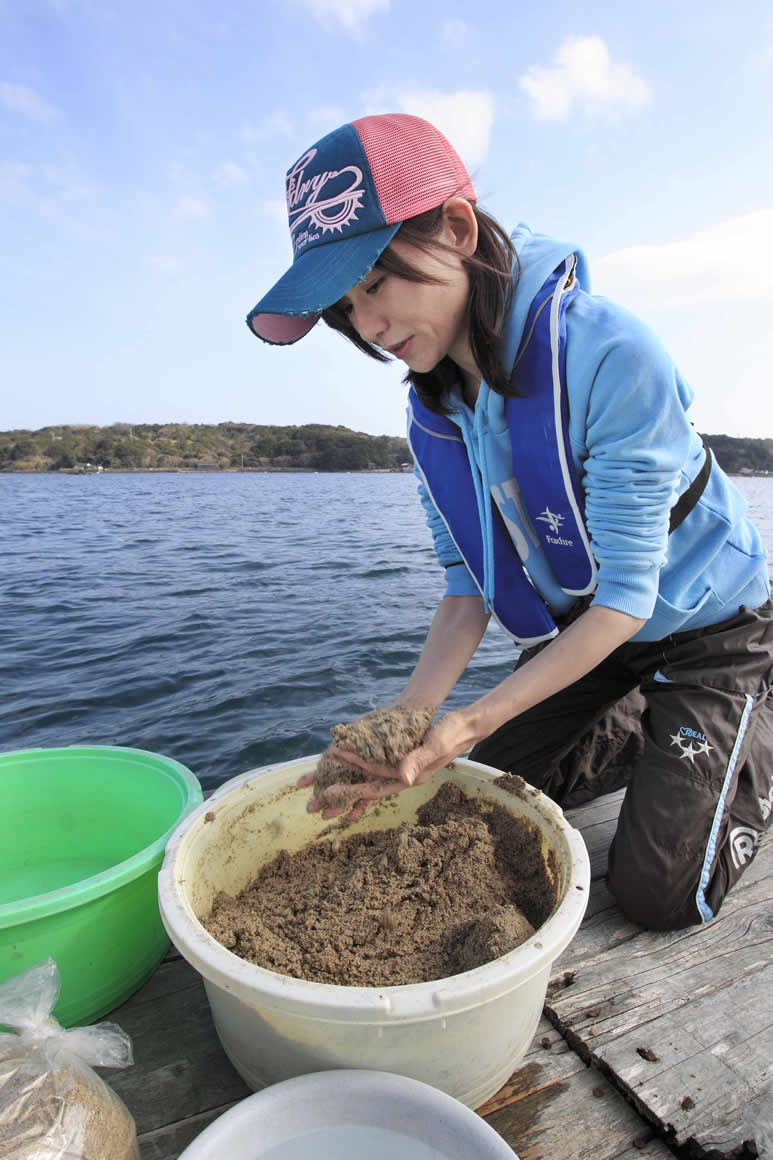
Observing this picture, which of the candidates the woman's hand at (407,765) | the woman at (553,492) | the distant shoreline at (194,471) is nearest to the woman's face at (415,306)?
the woman at (553,492)

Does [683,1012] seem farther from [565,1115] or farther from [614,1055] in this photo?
[565,1115]

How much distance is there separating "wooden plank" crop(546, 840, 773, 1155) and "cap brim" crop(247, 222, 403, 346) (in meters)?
1.92

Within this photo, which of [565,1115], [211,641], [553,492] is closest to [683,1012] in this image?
[565,1115]

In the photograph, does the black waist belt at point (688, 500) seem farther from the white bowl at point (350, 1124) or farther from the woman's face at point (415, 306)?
the white bowl at point (350, 1124)

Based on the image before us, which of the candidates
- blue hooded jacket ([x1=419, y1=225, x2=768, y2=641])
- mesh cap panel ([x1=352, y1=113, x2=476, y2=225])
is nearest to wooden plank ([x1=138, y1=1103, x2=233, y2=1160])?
blue hooded jacket ([x1=419, y1=225, x2=768, y2=641])

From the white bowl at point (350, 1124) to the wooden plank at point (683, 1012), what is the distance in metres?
0.61

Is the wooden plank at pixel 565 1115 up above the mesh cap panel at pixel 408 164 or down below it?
below

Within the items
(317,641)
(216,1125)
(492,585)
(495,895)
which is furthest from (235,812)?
(317,641)

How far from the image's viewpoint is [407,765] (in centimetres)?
170

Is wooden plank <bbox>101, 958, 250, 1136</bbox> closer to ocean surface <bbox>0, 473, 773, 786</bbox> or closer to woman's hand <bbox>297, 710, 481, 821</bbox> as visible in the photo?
woman's hand <bbox>297, 710, 481, 821</bbox>

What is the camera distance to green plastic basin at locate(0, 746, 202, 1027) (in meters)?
1.63

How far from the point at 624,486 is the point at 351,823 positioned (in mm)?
1424

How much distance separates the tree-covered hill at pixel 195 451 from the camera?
2566 inches

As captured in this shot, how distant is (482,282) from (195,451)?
73.0 metres
